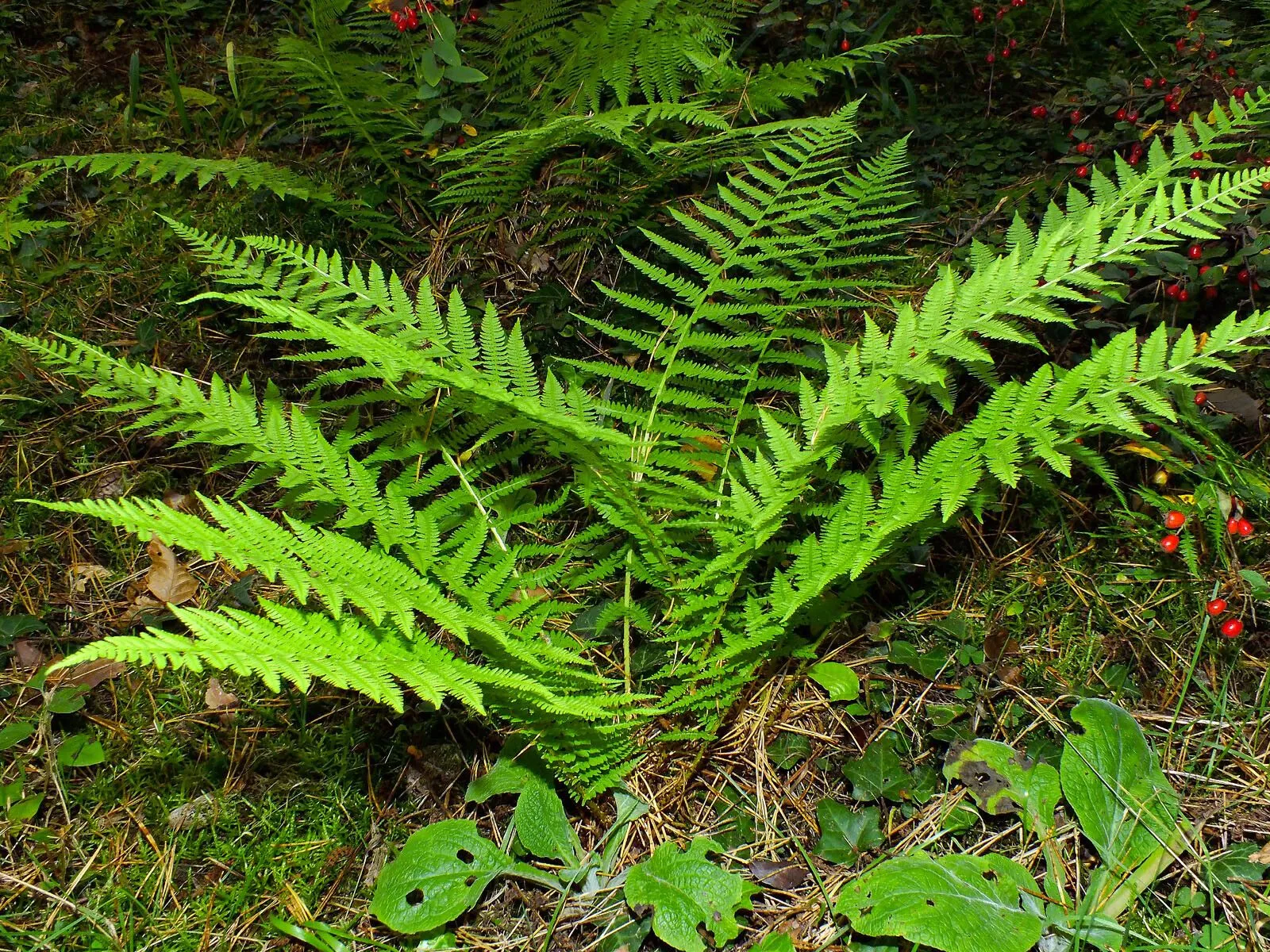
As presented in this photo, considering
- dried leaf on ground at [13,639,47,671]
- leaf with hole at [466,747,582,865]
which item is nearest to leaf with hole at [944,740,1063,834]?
leaf with hole at [466,747,582,865]

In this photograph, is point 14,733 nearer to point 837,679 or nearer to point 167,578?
point 167,578

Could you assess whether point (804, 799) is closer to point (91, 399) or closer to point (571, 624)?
point (571, 624)

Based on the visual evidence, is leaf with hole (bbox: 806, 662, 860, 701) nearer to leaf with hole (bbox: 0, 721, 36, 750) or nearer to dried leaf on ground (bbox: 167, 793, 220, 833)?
dried leaf on ground (bbox: 167, 793, 220, 833)

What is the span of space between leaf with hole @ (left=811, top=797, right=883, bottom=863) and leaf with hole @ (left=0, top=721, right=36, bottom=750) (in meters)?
1.99

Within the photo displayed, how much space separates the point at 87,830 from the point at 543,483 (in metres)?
1.45

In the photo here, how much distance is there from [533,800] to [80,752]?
46.3 inches

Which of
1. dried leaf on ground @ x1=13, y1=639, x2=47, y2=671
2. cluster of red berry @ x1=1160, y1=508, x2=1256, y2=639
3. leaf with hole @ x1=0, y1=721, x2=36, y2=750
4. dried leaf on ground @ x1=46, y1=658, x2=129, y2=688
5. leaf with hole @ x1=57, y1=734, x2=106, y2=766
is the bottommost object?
leaf with hole @ x1=57, y1=734, x2=106, y2=766

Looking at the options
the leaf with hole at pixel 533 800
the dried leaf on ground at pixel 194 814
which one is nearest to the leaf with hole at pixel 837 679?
the leaf with hole at pixel 533 800

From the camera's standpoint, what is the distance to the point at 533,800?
200 centimetres

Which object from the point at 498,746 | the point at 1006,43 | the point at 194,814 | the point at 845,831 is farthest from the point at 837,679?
the point at 1006,43

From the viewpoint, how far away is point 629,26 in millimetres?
2936

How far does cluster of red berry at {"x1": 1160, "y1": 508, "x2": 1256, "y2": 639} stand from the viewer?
6.35ft

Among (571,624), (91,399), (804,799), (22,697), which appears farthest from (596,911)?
(91,399)

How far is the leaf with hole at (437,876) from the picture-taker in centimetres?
185
